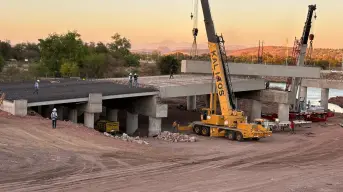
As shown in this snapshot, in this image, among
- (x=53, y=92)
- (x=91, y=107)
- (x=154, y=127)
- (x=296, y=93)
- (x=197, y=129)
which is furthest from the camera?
(x=296, y=93)

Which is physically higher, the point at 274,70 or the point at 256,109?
the point at 274,70

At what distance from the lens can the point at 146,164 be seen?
2433 centimetres

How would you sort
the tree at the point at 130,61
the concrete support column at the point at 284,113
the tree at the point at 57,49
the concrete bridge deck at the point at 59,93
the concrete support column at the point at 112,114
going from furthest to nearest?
the tree at the point at 130,61 < the tree at the point at 57,49 < the concrete support column at the point at 284,113 < the concrete support column at the point at 112,114 < the concrete bridge deck at the point at 59,93

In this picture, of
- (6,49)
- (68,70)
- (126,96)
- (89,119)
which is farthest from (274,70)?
(6,49)

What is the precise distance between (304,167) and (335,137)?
14.7 metres

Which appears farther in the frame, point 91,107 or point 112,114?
point 112,114

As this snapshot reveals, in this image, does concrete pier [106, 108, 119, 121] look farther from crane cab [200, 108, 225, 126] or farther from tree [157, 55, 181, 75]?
tree [157, 55, 181, 75]

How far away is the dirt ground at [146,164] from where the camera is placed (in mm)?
20172

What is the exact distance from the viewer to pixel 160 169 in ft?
77.1

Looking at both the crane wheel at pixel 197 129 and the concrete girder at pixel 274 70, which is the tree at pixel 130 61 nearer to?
the concrete girder at pixel 274 70

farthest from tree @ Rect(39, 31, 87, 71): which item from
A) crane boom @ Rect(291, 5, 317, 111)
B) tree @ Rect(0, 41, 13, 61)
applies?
tree @ Rect(0, 41, 13, 61)

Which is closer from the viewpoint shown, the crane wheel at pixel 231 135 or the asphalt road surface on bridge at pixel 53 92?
the asphalt road surface on bridge at pixel 53 92

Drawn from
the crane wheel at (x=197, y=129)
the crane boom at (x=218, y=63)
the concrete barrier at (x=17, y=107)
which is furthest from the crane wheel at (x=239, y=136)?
the concrete barrier at (x=17, y=107)

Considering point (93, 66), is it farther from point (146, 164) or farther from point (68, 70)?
point (146, 164)
